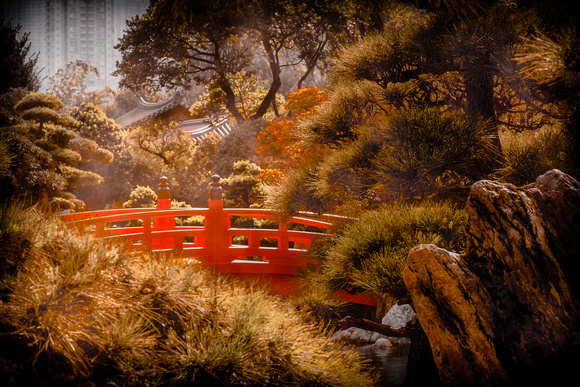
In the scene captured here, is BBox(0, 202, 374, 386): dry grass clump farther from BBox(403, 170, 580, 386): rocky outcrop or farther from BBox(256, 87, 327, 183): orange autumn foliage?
BBox(256, 87, 327, 183): orange autumn foliage

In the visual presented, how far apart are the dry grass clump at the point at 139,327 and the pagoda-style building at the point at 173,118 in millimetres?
7983

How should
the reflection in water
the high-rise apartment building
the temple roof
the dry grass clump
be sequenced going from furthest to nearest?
1. the temple roof
2. the high-rise apartment building
3. the reflection in water
4. the dry grass clump

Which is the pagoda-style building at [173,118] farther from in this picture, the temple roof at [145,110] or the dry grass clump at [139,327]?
the dry grass clump at [139,327]

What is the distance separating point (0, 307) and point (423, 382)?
6.44ft

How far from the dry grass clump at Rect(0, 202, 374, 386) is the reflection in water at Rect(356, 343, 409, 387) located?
0.60 meters

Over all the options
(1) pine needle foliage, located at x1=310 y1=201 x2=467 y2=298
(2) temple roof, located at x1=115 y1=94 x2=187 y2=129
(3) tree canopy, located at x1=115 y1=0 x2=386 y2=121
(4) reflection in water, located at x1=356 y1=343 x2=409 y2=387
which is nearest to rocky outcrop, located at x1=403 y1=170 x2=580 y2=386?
(1) pine needle foliage, located at x1=310 y1=201 x2=467 y2=298

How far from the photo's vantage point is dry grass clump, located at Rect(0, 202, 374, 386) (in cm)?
151

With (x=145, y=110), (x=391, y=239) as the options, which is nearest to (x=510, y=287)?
(x=391, y=239)

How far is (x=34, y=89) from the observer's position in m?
9.44

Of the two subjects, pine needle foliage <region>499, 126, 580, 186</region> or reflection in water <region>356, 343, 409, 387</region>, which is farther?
reflection in water <region>356, 343, 409, 387</region>

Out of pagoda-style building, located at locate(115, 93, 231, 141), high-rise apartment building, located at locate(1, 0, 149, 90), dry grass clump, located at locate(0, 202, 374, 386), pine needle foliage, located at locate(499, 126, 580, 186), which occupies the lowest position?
dry grass clump, located at locate(0, 202, 374, 386)

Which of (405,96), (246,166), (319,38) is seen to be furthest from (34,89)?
(405,96)

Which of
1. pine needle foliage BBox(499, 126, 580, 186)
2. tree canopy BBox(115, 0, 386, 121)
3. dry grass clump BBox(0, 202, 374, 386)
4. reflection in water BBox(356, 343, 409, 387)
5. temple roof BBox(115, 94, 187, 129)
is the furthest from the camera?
temple roof BBox(115, 94, 187, 129)

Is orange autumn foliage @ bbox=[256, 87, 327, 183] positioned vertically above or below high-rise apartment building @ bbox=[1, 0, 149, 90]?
below
